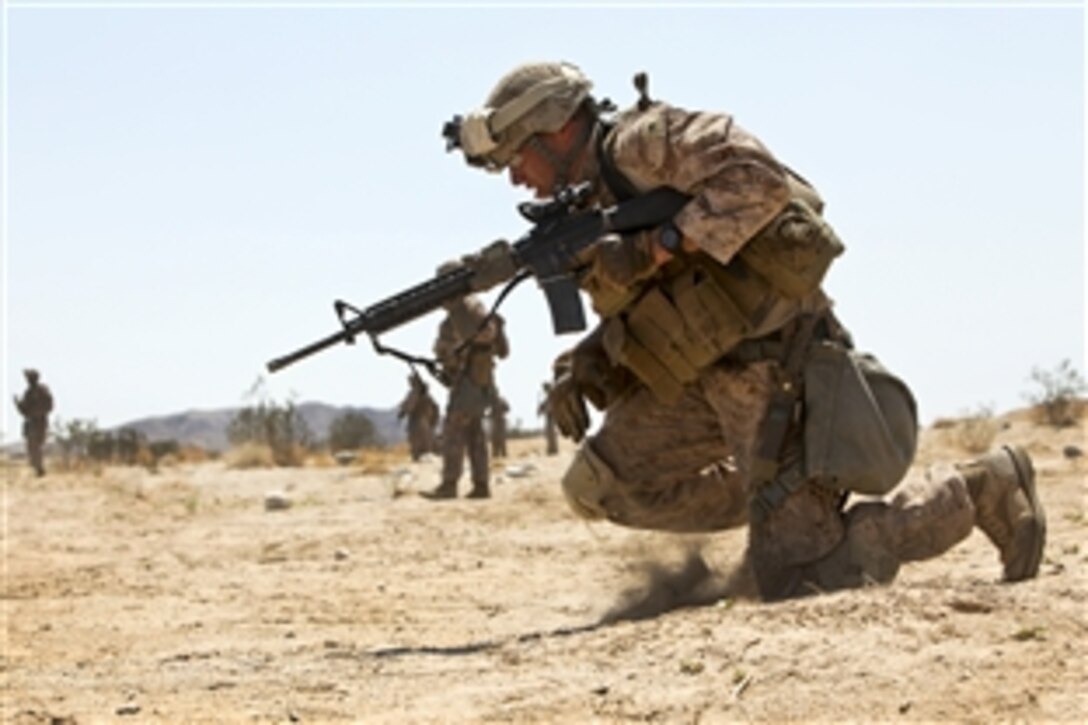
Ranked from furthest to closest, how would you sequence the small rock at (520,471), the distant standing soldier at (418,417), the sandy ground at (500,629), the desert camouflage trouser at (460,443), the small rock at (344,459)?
→ the small rock at (344,459) → the distant standing soldier at (418,417) → the small rock at (520,471) → the desert camouflage trouser at (460,443) → the sandy ground at (500,629)

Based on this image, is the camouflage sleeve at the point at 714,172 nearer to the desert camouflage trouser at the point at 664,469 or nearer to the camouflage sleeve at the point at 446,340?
the desert camouflage trouser at the point at 664,469

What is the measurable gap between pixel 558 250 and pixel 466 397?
947 cm

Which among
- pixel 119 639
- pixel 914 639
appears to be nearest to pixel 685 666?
pixel 914 639

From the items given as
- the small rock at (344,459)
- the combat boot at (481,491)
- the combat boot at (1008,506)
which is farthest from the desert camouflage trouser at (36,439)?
the combat boot at (1008,506)

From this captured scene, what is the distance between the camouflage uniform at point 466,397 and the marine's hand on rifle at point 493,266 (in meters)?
8.81

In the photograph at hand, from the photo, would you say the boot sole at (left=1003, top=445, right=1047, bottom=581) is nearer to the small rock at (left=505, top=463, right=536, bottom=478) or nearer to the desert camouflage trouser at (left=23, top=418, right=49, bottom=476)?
the small rock at (left=505, top=463, right=536, bottom=478)

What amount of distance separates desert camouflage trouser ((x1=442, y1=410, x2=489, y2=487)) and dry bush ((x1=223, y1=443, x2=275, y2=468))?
1040 centimetres

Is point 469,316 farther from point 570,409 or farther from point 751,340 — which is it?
point 751,340

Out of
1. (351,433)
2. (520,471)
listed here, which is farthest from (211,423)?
(520,471)

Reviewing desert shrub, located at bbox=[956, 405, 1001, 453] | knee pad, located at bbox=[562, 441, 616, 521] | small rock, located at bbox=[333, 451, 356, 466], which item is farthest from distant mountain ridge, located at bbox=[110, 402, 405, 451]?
knee pad, located at bbox=[562, 441, 616, 521]

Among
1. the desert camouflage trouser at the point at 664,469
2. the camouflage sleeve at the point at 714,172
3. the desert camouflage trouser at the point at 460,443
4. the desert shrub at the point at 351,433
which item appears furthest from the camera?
the desert shrub at the point at 351,433

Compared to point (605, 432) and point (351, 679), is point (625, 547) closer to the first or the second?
point (605, 432)

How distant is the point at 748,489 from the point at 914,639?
5.80 ft

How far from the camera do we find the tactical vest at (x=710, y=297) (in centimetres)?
589
